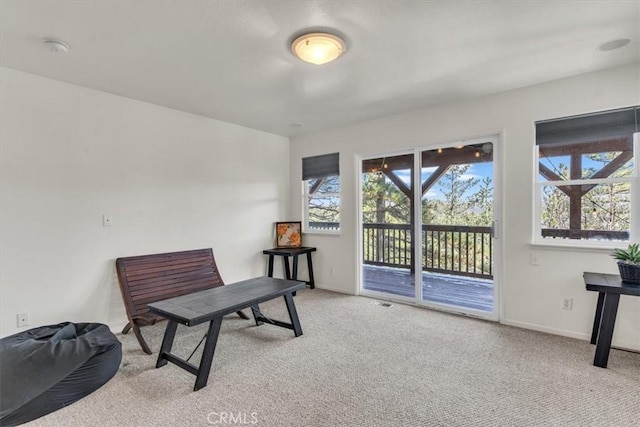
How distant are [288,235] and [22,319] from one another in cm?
316

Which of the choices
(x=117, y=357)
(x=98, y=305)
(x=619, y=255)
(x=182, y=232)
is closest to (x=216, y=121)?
(x=182, y=232)

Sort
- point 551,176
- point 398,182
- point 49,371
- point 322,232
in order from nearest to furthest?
point 49,371
point 551,176
point 398,182
point 322,232

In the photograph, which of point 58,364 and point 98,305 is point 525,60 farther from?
point 98,305

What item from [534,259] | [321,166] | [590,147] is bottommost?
[534,259]

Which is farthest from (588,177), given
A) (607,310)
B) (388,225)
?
(388,225)

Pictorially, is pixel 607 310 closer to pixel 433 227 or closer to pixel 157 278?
pixel 433 227

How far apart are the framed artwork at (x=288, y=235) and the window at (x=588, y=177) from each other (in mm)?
3206

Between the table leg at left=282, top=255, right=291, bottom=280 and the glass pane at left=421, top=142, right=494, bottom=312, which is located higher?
the glass pane at left=421, top=142, right=494, bottom=312

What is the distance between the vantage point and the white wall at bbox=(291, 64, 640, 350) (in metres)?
2.71

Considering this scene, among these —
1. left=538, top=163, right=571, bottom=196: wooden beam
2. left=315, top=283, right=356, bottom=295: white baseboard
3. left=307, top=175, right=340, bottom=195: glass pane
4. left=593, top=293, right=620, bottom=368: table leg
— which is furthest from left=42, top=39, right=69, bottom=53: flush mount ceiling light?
left=593, top=293, right=620, bottom=368: table leg

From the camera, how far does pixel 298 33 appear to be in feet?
6.97

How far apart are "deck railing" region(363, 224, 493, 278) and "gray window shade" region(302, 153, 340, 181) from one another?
40.6 inches

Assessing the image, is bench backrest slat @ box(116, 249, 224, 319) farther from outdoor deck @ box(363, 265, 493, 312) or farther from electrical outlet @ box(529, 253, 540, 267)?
electrical outlet @ box(529, 253, 540, 267)

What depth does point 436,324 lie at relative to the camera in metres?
3.28
